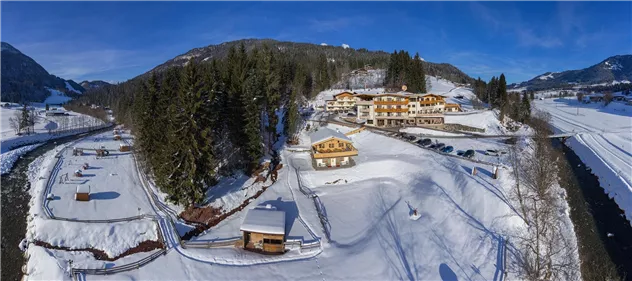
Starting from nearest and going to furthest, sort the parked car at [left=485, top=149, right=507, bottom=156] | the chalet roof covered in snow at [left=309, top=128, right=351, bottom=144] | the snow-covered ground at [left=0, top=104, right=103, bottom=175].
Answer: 1. the chalet roof covered in snow at [left=309, top=128, right=351, bottom=144]
2. the parked car at [left=485, top=149, right=507, bottom=156]
3. the snow-covered ground at [left=0, top=104, right=103, bottom=175]

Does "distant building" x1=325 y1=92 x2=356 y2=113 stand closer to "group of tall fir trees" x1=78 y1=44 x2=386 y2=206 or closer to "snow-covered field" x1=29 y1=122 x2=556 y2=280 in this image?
"group of tall fir trees" x1=78 y1=44 x2=386 y2=206

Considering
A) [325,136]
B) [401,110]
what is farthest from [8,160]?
[401,110]

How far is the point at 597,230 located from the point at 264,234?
1157 inches

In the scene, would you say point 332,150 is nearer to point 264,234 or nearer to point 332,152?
point 332,152

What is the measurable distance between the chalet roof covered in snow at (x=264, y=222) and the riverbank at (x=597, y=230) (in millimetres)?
22293

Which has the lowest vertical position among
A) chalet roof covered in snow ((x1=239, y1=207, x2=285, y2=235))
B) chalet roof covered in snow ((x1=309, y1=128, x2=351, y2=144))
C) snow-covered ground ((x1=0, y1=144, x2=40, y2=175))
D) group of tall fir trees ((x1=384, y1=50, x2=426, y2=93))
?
chalet roof covered in snow ((x1=239, y1=207, x2=285, y2=235))

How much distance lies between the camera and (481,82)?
4144 inches

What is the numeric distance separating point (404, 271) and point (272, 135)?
32168 mm

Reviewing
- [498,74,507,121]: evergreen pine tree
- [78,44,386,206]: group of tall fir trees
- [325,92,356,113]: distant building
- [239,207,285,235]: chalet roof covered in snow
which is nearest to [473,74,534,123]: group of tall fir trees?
[498,74,507,121]: evergreen pine tree

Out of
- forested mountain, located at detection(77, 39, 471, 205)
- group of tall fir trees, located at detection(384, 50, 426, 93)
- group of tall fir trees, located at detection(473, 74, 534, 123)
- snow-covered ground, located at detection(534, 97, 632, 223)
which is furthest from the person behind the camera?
group of tall fir trees, located at detection(384, 50, 426, 93)

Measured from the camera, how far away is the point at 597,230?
27.1 metres

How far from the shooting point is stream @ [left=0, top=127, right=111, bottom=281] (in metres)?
22.3

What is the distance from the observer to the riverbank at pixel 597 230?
22547 millimetres

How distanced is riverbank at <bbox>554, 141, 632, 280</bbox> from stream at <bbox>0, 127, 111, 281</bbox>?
41478 millimetres
